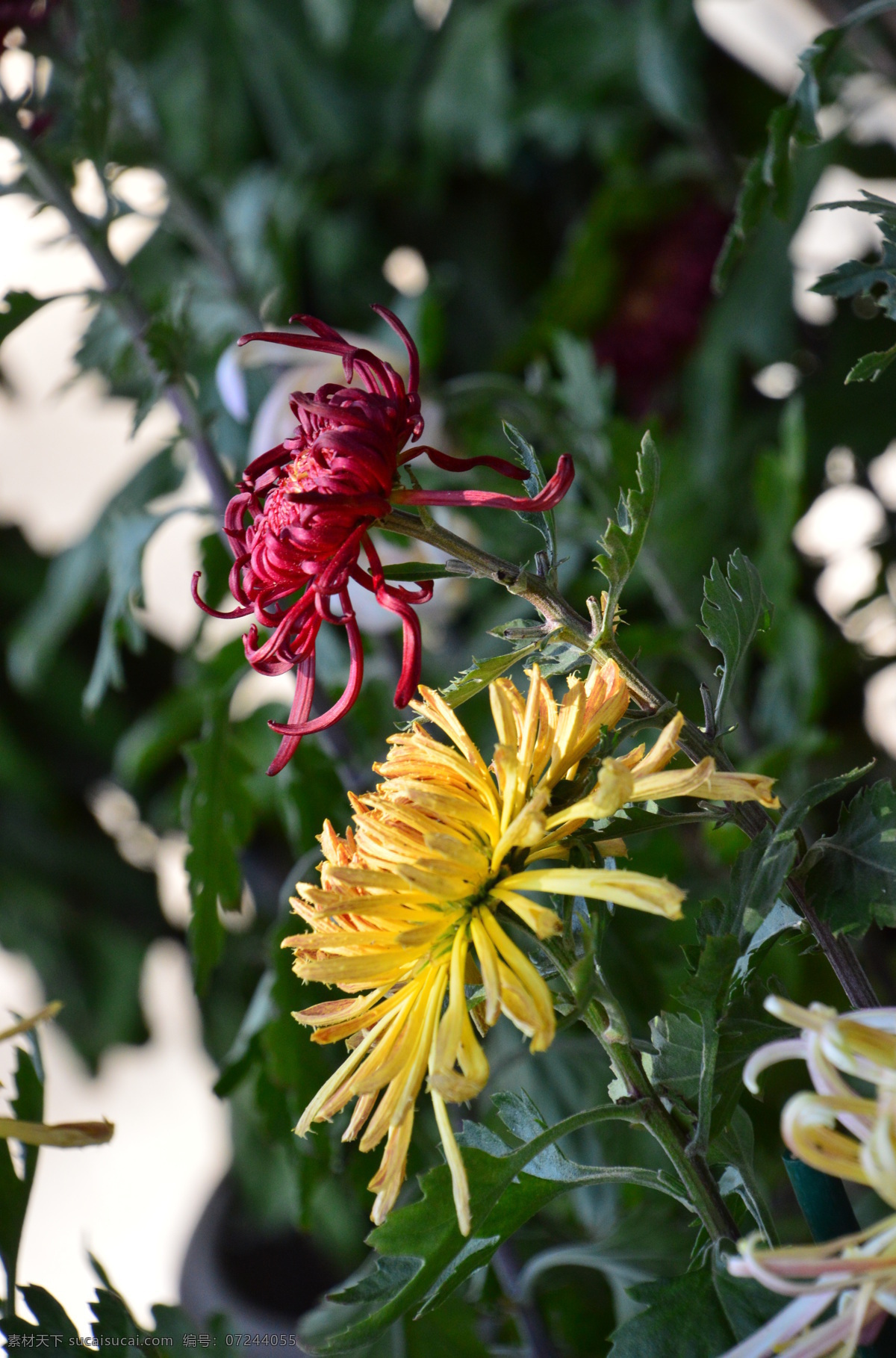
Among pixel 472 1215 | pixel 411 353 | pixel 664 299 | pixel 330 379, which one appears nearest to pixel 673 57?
pixel 664 299

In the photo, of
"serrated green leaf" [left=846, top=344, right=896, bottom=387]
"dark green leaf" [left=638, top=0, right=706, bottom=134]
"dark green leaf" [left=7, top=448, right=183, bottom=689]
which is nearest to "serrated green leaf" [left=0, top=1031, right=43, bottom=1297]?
"serrated green leaf" [left=846, top=344, right=896, bottom=387]

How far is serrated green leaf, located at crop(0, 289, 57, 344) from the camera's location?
1.54ft

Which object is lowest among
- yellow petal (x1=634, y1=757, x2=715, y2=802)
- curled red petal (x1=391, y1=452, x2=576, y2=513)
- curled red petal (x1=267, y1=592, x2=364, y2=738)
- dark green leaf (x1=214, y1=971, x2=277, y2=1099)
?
dark green leaf (x1=214, y1=971, x2=277, y2=1099)

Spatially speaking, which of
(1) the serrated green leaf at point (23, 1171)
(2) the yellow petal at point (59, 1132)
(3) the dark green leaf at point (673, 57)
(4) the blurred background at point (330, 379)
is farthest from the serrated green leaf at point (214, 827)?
(3) the dark green leaf at point (673, 57)

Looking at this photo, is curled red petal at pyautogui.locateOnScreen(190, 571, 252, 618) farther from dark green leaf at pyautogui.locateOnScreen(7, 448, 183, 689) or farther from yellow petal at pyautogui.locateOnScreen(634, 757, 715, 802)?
dark green leaf at pyautogui.locateOnScreen(7, 448, 183, 689)

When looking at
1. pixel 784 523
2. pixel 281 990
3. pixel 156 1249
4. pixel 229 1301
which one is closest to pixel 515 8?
pixel 784 523

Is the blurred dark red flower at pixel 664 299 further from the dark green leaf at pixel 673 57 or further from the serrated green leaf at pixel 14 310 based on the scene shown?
the serrated green leaf at pixel 14 310

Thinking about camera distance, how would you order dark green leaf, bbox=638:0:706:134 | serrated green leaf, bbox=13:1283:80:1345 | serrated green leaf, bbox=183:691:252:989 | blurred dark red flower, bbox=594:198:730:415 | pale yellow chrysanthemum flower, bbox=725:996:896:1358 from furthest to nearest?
blurred dark red flower, bbox=594:198:730:415
dark green leaf, bbox=638:0:706:134
serrated green leaf, bbox=183:691:252:989
serrated green leaf, bbox=13:1283:80:1345
pale yellow chrysanthemum flower, bbox=725:996:896:1358

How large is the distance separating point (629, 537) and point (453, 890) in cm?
7

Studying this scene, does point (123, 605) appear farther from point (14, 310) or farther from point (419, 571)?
point (419, 571)

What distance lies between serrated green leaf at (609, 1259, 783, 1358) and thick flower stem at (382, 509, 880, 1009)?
6 centimetres

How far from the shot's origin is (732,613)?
0.23 meters

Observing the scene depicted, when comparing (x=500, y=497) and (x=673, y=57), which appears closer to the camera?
(x=500, y=497)

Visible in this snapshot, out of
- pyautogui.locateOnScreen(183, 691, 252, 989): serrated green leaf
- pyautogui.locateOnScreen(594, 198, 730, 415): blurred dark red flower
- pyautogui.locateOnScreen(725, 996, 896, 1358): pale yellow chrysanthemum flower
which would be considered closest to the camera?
pyautogui.locateOnScreen(725, 996, 896, 1358): pale yellow chrysanthemum flower
